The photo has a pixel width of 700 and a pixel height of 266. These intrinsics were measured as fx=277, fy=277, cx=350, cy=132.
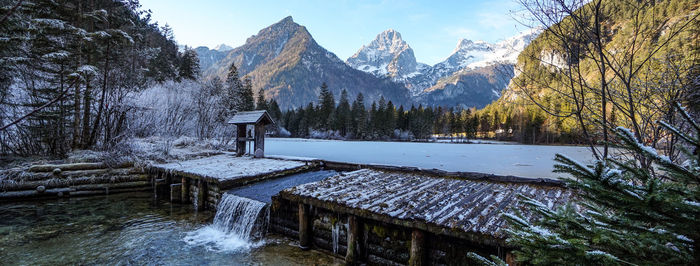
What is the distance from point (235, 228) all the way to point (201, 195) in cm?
303

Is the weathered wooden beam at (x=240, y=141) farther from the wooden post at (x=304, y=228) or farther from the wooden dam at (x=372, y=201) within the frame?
the wooden post at (x=304, y=228)

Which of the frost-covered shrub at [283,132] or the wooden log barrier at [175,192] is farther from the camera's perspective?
the frost-covered shrub at [283,132]

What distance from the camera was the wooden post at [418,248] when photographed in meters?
4.78

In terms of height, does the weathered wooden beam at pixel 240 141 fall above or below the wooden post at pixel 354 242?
above

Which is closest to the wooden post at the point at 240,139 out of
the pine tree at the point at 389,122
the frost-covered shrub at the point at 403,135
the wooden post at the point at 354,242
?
the wooden post at the point at 354,242

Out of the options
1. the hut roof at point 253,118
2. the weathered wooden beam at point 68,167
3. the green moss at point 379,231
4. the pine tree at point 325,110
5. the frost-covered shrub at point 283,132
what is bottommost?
the green moss at point 379,231

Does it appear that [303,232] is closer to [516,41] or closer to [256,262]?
[256,262]

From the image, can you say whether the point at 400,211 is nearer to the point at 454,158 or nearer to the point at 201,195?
the point at 201,195

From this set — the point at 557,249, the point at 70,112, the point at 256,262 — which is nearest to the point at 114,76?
the point at 70,112

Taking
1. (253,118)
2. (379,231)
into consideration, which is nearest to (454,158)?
(253,118)

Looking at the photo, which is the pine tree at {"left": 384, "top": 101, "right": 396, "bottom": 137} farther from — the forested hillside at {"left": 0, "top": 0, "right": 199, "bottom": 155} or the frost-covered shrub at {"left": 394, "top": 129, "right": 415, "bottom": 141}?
the forested hillside at {"left": 0, "top": 0, "right": 199, "bottom": 155}

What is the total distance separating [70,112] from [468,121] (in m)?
78.9

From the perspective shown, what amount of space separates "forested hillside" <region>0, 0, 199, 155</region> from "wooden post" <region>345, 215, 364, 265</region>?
11694 mm

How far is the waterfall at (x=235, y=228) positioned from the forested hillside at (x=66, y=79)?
807cm
